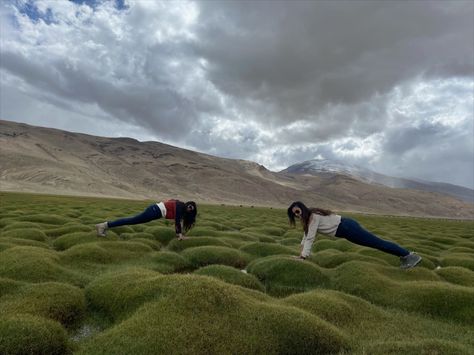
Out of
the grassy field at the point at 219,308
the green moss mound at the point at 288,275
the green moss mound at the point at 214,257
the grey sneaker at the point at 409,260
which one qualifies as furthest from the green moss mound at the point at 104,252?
the grey sneaker at the point at 409,260

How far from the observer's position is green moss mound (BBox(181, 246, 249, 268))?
19.2 meters

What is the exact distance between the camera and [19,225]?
27297 mm

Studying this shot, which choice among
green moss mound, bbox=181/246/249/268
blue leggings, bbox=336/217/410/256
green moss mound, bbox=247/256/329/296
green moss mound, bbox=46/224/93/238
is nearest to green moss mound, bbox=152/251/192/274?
green moss mound, bbox=181/246/249/268

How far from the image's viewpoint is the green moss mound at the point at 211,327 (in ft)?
27.0

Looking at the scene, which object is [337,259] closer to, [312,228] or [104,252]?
[312,228]

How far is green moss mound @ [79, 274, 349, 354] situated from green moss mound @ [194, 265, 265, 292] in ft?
14.5

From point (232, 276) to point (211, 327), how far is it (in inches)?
261

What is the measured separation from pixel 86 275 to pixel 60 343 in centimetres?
651

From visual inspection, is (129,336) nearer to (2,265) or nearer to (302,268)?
(2,265)

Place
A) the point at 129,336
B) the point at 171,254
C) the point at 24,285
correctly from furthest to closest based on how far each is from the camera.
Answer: the point at 171,254, the point at 24,285, the point at 129,336

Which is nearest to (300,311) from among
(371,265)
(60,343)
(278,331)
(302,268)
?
(278,331)

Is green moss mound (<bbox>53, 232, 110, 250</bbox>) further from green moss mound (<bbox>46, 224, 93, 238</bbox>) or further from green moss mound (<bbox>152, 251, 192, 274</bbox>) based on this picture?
green moss mound (<bbox>152, 251, 192, 274</bbox>)

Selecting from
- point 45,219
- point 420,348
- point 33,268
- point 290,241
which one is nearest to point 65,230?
point 45,219

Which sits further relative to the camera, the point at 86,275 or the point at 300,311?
the point at 86,275
